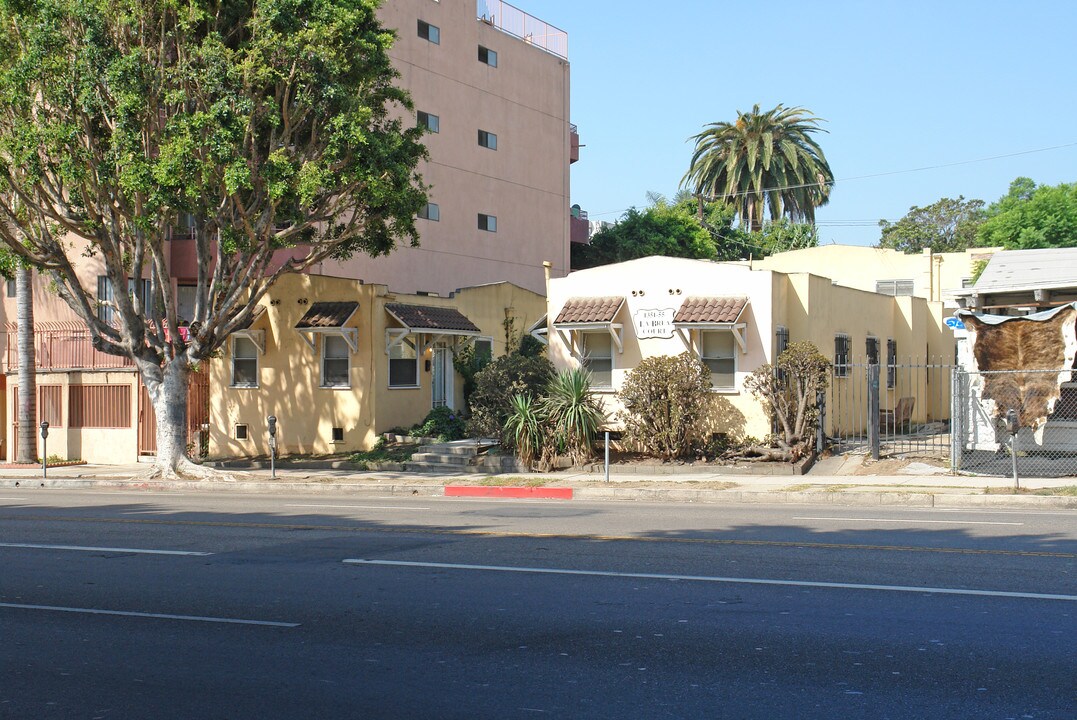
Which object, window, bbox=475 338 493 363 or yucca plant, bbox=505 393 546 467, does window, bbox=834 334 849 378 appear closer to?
yucca plant, bbox=505 393 546 467

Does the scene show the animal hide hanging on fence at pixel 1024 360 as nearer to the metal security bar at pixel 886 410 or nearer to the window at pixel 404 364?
the metal security bar at pixel 886 410

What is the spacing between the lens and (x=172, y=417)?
933 inches

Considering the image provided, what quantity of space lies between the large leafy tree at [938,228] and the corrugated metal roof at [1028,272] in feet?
144

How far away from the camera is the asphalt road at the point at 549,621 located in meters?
6.14

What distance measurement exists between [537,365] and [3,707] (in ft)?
60.3

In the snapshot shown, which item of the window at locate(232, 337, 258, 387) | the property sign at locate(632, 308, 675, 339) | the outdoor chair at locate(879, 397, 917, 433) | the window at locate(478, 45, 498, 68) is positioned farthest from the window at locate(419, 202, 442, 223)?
the outdoor chair at locate(879, 397, 917, 433)

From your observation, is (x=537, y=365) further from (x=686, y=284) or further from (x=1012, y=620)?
(x=1012, y=620)

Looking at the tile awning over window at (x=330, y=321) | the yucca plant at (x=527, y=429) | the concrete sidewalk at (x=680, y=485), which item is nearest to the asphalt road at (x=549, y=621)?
the concrete sidewalk at (x=680, y=485)

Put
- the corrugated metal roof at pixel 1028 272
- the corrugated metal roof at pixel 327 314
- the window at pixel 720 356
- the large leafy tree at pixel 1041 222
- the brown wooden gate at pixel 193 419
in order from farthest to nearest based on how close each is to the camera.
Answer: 1. the large leafy tree at pixel 1041 222
2. the brown wooden gate at pixel 193 419
3. the corrugated metal roof at pixel 327 314
4. the window at pixel 720 356
5. the corrugated metal roof at pixel 1028 272

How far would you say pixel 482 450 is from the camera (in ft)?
80.9

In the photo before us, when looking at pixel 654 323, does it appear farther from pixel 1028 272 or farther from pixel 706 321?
pixel 1028 272

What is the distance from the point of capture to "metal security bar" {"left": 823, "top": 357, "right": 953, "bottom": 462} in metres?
21.5

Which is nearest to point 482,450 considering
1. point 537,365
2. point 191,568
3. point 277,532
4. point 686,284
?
point 537,365

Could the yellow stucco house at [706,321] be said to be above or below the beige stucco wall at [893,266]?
below
